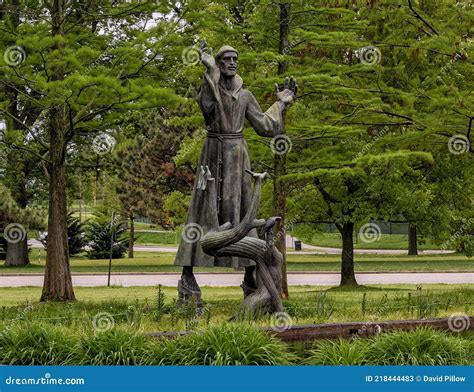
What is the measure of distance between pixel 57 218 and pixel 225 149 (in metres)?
6.64

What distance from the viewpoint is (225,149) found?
10.9 meters

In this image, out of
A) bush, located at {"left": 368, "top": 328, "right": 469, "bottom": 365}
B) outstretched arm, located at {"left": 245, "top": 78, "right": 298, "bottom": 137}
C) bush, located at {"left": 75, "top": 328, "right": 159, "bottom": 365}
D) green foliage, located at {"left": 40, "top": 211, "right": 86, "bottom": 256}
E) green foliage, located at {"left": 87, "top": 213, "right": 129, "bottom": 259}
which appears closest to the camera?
bush, located at {"left": 75, "top": 328, "right": 159, "bottom": 365}

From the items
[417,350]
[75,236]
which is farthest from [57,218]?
[75,236]

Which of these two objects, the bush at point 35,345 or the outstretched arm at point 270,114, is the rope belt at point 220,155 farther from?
the bush at point 35,345

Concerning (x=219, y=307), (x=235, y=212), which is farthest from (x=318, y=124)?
(x=235, y=212)

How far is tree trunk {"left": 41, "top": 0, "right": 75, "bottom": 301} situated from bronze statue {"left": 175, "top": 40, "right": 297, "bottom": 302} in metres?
5.69

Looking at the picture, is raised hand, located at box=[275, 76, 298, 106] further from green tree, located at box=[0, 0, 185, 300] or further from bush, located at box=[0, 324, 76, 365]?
bush, located at box=[0, 324, 76, 365]

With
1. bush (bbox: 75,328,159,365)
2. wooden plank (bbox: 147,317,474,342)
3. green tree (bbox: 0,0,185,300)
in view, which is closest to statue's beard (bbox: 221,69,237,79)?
green tree (bbox: 0,0,185,300)

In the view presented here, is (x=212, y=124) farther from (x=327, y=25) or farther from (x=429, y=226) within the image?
(x=429, y=226)

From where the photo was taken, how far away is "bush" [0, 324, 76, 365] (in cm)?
783

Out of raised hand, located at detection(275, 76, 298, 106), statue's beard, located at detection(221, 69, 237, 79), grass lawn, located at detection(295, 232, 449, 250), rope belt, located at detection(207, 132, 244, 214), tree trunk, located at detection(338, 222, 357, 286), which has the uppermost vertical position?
statue's beard, located at detection(221, 69, 237, 79)

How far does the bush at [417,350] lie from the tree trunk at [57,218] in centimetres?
914

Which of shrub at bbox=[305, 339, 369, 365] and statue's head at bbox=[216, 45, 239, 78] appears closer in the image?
shrub at bbox=[305, 339, 369, 365]

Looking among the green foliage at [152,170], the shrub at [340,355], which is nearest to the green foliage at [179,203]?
the green foliage at [152,170]
